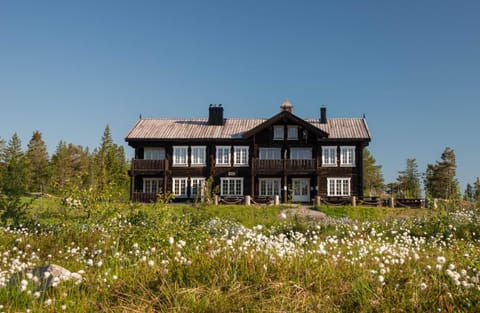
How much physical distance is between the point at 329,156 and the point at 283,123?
15.7ft

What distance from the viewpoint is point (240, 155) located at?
36344 millimetres

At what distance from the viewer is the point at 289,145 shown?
36.1 meters

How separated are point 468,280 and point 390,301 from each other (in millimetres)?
915

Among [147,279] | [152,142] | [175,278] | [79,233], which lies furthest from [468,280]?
[152,142]

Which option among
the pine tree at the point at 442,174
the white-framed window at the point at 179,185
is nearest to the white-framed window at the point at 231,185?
the white-framed window at the point at 179,185

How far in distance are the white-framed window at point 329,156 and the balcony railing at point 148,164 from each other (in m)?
13.6

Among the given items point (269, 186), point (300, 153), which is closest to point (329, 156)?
point (300, 153)

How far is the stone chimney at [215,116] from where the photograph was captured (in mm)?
39031

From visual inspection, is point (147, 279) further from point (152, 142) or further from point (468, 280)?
point (152, 142)

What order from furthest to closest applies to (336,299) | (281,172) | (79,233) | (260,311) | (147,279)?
(281,172) → (79,233) → (147,279) → (336,299) → (260,311)

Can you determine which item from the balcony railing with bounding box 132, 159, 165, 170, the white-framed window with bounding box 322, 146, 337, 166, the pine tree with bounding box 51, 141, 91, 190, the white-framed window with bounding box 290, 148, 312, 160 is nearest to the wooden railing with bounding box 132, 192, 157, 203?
the balcony railing with bounding box 132, 159, 165, 170

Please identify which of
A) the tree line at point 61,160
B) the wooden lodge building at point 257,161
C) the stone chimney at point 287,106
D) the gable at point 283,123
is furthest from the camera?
the tree line at point 61,160

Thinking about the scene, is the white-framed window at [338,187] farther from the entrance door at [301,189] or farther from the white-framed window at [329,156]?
the entrance door at [301,189]

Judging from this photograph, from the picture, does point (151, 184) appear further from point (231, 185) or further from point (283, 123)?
point (283, 123)
